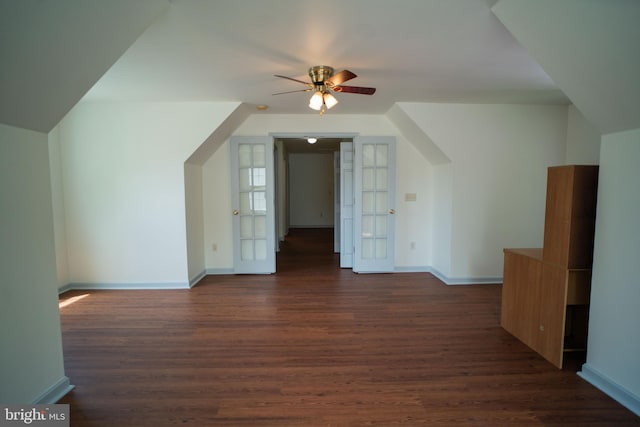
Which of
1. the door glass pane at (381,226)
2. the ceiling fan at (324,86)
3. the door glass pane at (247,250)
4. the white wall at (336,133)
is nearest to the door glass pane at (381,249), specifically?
the door glass pane at (381,226)

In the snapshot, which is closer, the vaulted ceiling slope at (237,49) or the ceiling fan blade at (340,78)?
the vaulted ceiling slope at (237,49)

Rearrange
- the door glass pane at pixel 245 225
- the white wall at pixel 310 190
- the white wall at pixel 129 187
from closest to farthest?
the white wall at pixel 129 187 → the door glass pane at pixel 245 225 → the white wall at pixel 310 190

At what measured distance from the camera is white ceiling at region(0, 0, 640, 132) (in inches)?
57.7

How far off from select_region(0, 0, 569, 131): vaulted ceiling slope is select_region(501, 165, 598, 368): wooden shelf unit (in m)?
1.18

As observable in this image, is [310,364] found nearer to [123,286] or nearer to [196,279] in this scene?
[196,279]

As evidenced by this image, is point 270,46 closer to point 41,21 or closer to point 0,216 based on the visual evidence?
point 41,21

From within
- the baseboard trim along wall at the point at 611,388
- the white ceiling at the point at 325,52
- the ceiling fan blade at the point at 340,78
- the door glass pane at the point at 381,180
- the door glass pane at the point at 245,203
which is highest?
the white ceiling at the point at 325,52

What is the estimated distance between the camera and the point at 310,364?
2285mm

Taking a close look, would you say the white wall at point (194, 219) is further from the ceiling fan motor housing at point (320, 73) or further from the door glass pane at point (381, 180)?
the door glass pane at point (381, 180)

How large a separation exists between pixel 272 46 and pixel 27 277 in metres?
2.27

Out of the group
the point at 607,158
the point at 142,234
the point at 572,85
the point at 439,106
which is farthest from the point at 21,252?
the point at 439,106

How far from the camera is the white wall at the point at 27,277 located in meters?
1.61

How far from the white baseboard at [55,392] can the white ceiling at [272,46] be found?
1.67 meters

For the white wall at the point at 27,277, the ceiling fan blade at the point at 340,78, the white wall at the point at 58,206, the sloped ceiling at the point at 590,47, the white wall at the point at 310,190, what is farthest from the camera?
the white wall at the point at 310,190
